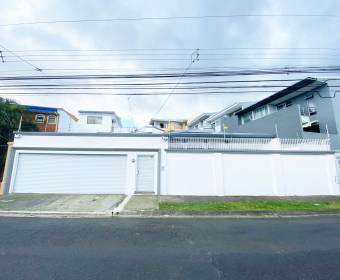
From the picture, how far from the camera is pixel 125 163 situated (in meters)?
13.4

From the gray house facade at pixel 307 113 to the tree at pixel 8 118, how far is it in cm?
2349

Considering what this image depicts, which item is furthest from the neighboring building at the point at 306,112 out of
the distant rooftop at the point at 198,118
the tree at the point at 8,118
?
the tree at the point at 8,118

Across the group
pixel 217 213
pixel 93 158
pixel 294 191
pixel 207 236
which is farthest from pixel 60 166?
pixel 294 191

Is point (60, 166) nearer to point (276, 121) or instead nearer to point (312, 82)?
point (276, 121)

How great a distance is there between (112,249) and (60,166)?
10327 mm

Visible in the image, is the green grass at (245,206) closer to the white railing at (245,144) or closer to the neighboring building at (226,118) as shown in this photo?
the white railing at (245,144)

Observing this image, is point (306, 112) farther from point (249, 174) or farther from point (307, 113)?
point (249, 174)

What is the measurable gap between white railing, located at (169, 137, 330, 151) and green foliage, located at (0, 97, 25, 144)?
14.1 metres

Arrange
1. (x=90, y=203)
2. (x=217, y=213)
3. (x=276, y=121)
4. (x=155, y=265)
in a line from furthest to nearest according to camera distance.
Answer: (x=276, y=121)
(x=90, y=203)
(x=217, y=213)
(x=155, y=265)

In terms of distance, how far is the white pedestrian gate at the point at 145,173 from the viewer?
Answer: 13.0m

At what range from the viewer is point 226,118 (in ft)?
96.9

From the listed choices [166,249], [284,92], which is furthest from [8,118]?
[284,92]

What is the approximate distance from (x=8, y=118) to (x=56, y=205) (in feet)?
42.0

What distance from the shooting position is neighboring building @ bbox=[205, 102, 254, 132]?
2780 centimetres
